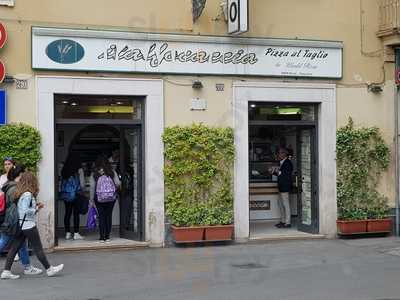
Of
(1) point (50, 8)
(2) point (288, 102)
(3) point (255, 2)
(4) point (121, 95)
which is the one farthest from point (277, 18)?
(1) point (50, 8)

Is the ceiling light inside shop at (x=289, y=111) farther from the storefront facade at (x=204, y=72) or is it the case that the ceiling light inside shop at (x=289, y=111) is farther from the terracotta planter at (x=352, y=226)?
the terracotta planter at (x=352, y=226)

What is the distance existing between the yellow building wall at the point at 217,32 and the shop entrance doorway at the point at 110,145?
1.98 feet

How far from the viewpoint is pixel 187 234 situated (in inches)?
499

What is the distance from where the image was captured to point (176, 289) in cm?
915

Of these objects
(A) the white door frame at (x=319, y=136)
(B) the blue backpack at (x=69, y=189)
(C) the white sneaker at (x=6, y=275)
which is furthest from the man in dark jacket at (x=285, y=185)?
(C) the white sneaker at (x=6, y=275)

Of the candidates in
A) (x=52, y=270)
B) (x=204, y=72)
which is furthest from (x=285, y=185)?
(x=52, y=270)

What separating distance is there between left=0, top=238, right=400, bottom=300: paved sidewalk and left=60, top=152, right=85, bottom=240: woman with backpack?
1.44 m

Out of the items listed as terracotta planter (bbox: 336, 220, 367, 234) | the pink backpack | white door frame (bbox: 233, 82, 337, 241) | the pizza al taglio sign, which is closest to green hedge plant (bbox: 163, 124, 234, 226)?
white door frame (bbox: 233, 82, 337, 241)

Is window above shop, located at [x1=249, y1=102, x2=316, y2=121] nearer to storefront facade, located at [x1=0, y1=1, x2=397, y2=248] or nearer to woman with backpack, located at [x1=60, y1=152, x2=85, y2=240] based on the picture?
storefront facade, located at [x1=0, y1=1, x2=397, y2=248]

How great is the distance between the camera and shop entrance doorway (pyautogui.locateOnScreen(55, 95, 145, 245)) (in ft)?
41.3

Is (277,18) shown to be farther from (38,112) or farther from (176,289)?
(176,289)

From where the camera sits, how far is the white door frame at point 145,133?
1204 centimetres

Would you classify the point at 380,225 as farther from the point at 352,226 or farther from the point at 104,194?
the point at 104,194

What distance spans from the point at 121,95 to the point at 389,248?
5721mm
